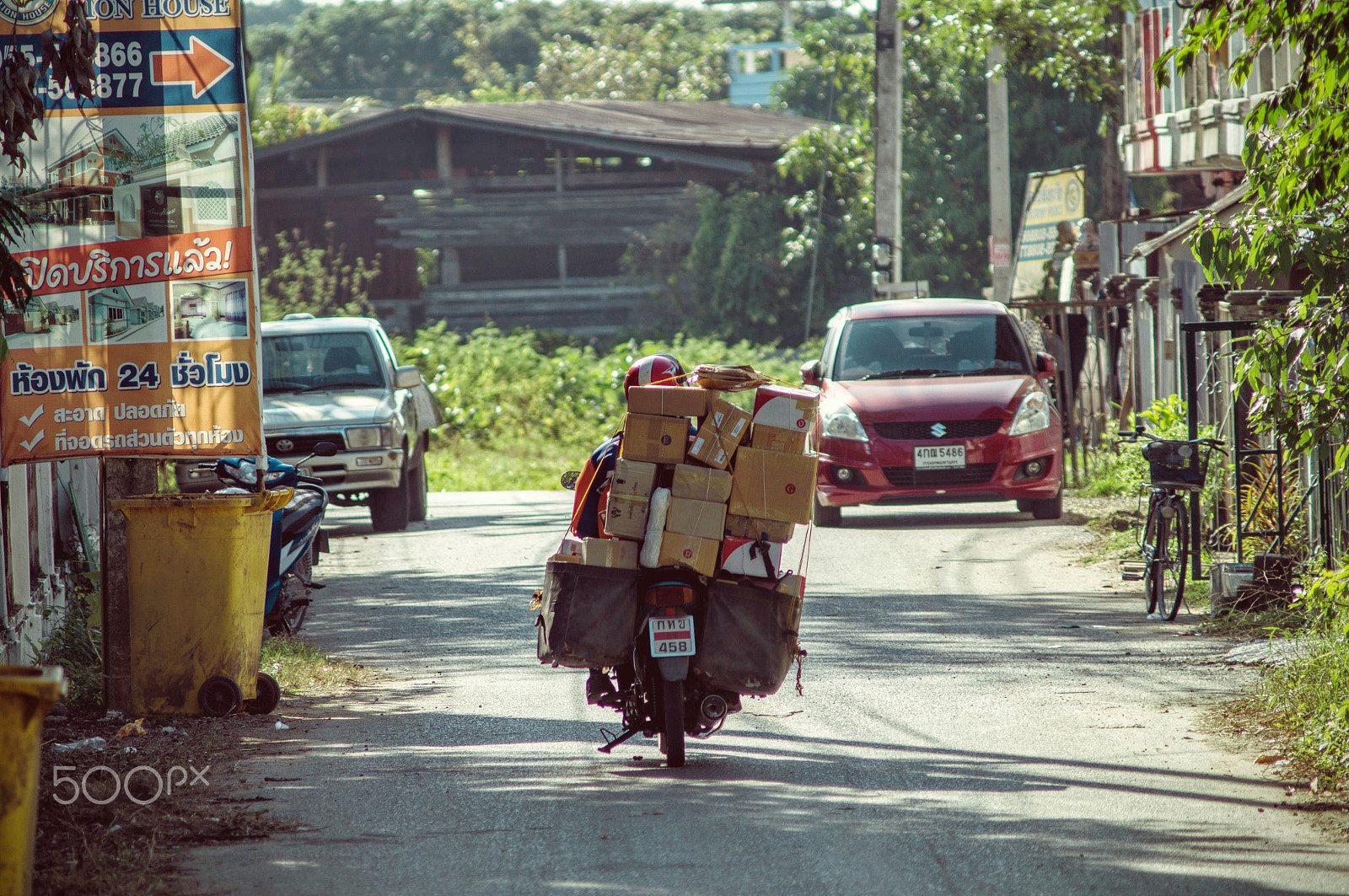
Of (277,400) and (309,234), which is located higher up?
(309,234)

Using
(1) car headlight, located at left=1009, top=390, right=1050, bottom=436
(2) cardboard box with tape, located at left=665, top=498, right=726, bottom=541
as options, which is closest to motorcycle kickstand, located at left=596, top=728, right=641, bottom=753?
(2) cardboard box with tape, located at left=665, top=498, right=726, bottom=541

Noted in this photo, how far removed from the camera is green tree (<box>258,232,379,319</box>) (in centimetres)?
3216

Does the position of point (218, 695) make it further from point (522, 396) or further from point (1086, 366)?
point (522, 396)

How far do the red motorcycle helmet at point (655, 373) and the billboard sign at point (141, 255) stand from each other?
82.1 inches

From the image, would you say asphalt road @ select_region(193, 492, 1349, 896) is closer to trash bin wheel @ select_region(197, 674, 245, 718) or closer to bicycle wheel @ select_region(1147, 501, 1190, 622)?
bicycle wheel @ select_region(1147, 501, 1190, 622)

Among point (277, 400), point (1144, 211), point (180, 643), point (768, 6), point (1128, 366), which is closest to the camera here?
point (180, 643)

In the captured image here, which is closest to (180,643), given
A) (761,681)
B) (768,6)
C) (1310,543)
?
(761,681)

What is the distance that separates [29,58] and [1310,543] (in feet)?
24.5

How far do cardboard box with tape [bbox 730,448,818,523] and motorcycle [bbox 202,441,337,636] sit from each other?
350 cm

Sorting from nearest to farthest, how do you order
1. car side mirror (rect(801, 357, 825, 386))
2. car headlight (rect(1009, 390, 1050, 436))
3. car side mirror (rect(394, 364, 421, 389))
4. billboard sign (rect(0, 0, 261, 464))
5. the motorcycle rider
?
the motorcycle rider
billboard sign (rect(0, 0, 261, 464))
car headlight (rect(1009, 390, 1050, 436))
car side mirror (rect(801, 357, 825, 386))
car side mirror (rect(394, 364, 421, 389))

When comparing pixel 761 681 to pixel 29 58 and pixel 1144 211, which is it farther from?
pixel 1144 211

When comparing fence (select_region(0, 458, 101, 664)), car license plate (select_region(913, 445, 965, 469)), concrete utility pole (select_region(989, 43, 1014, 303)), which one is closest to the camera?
fence (select_region(0, 458, 101, 664))

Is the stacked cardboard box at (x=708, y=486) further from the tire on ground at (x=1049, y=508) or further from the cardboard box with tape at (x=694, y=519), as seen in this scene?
the tire on ground at (x=1049, y=508)

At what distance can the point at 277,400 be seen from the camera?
15328 mm
